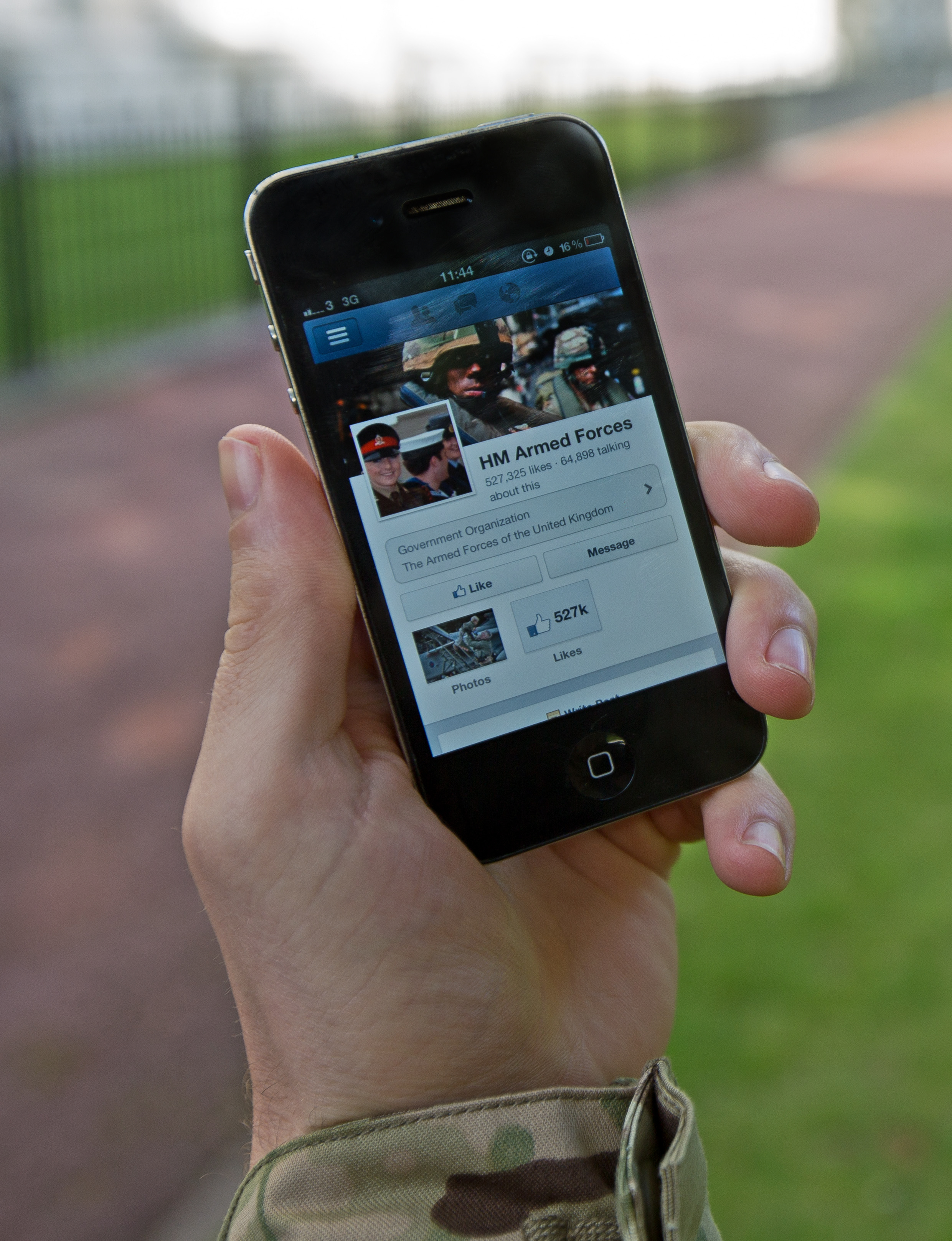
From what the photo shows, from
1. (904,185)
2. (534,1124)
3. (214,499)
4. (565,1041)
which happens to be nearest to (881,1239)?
(565,1041)

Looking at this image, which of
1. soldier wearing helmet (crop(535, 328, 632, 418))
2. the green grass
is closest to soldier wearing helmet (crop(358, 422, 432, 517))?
soldier wearing helmet (crop(535, 328, 632, 418))

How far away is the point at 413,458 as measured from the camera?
1.78 meters

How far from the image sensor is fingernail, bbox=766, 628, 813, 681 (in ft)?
5.74

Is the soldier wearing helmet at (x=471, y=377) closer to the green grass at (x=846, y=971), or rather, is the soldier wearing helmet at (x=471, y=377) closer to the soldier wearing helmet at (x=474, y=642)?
the soldier wearing helmet at (x=474, y=642)

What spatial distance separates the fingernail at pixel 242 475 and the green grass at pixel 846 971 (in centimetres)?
193

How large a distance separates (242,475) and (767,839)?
914 millimetres

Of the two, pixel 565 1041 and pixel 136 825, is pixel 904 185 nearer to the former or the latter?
pixel 136 825

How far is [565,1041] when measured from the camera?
1.73 m

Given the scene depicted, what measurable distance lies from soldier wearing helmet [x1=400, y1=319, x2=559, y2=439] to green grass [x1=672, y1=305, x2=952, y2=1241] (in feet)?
6.02

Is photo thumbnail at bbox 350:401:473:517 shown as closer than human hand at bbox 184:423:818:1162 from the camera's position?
No

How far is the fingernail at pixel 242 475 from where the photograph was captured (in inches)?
66.6

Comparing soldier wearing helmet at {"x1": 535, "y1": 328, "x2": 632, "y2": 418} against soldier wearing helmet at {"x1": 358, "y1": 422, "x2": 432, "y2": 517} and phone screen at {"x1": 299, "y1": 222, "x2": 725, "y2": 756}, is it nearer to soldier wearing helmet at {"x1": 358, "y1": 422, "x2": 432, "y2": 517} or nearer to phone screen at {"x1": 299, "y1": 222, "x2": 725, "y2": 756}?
phone screen at {"x1": 299, "y1": 222, "x2": 725, "y2": 756}

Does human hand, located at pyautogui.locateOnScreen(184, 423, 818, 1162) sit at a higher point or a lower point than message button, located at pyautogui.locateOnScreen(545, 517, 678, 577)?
lower

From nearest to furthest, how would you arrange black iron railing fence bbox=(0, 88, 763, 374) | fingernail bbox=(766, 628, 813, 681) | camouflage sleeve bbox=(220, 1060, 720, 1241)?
camouflage sleeve bbox=(220, 1060, 720, 1241)
fingernail bbox=(766, 628, 813, 681)
black iron railing fence bbox=(0, 88, 763, 374)
